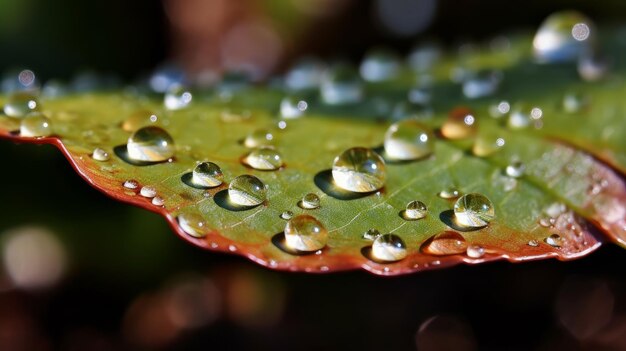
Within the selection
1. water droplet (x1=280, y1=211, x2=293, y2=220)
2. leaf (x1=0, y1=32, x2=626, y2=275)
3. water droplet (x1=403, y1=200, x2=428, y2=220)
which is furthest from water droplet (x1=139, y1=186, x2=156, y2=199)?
water droplet (x1=403, y1=200, x2=428, y2=220)

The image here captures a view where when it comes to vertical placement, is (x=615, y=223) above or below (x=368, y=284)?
above

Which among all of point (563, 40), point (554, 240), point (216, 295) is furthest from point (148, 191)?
point (563, 40)

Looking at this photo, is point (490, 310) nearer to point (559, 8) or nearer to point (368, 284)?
point (368, 284)

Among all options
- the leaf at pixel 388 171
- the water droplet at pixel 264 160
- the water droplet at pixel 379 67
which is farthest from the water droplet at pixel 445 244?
the water droplet at pixel 379 67

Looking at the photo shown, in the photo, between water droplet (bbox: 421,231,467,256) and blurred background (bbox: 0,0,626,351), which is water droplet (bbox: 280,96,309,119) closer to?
blurred background (bbox: 0,0,626,351)

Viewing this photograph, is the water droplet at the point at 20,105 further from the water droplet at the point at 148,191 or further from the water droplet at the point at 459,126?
the water droplet at the point at 459,126

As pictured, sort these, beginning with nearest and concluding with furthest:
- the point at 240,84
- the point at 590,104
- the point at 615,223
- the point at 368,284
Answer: the point at 615,223 < the point at 590,104 < the point at 240,84 < the point at 368,284

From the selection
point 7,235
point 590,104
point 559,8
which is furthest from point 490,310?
point 559,8
